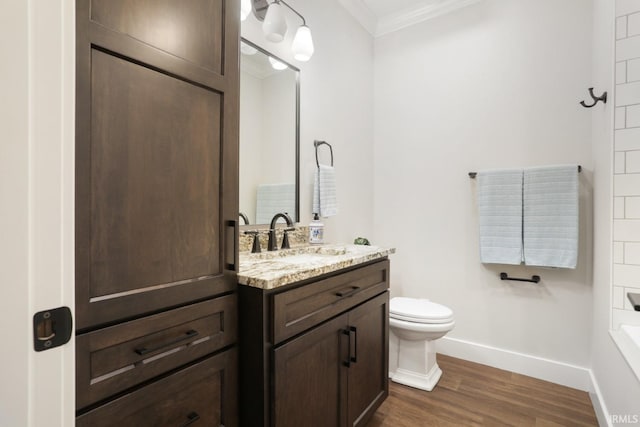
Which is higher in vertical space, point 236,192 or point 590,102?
point 590,102

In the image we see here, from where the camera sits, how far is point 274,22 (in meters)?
1.74

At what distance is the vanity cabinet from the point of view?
108 cm

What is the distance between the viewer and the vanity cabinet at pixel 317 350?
1076 mm

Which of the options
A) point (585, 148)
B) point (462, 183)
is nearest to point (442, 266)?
point (462, 183)

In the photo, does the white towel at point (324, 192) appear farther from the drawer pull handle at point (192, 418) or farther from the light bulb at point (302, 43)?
the drawer pull handle at point (192, 418)

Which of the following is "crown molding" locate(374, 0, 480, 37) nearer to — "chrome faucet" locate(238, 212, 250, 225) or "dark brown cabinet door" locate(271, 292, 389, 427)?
"chrome faucet" locate(238, 212, 250, 225)

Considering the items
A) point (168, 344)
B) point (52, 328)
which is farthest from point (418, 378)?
point (52, 328)

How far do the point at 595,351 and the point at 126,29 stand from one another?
9.07 feet

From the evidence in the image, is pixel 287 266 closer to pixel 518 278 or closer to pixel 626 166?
pixel 626 166

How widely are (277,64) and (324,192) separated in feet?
2.77

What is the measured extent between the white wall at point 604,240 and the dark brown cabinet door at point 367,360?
1.03 m

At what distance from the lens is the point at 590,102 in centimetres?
210

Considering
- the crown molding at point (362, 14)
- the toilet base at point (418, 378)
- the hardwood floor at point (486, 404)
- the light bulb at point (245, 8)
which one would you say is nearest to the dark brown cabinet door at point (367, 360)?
the hardwood floor at point (486, 404)

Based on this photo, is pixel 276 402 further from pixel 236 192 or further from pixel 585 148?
pixel 585 148
